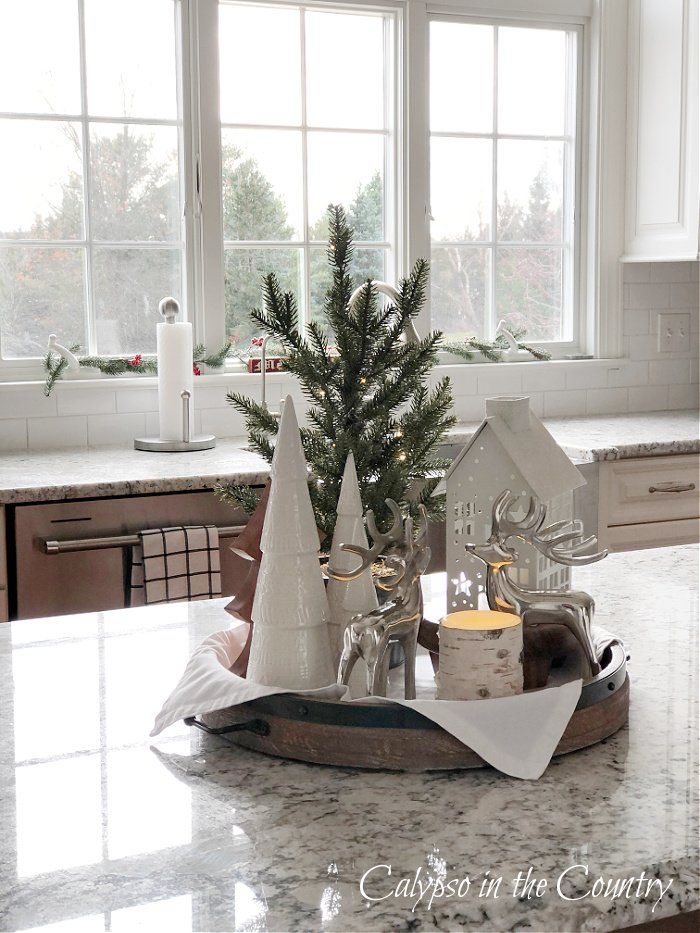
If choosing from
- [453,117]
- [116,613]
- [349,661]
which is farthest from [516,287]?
[349,661]

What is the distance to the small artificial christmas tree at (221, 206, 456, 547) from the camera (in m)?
1.16

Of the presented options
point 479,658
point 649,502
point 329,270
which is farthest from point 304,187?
point 479,658

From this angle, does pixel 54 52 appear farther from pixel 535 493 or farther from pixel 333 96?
pixel 535 493

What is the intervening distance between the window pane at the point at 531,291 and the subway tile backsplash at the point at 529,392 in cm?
19

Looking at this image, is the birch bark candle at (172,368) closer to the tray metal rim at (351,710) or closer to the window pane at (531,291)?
the window pane at (531,291)

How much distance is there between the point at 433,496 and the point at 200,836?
54cm

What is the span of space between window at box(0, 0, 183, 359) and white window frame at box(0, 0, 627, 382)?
66 mm

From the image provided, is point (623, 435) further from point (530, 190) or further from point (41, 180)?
point (41, 180)

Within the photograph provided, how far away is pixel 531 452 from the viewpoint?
1.17 meters

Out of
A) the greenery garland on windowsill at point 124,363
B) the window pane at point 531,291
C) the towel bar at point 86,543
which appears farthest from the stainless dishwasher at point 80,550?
the window pane at point 531,291

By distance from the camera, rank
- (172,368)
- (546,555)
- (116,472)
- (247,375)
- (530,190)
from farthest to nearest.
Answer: (530,190), (247,375), (172,368), (116,472), (546,555)

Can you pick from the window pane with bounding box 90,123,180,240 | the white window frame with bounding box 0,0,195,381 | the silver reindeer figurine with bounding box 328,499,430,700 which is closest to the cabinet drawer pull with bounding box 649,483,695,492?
the white window frame with bounding box 0,0,195,381

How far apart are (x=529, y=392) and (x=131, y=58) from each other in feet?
5.72

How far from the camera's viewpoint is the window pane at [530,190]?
12.5 feet
